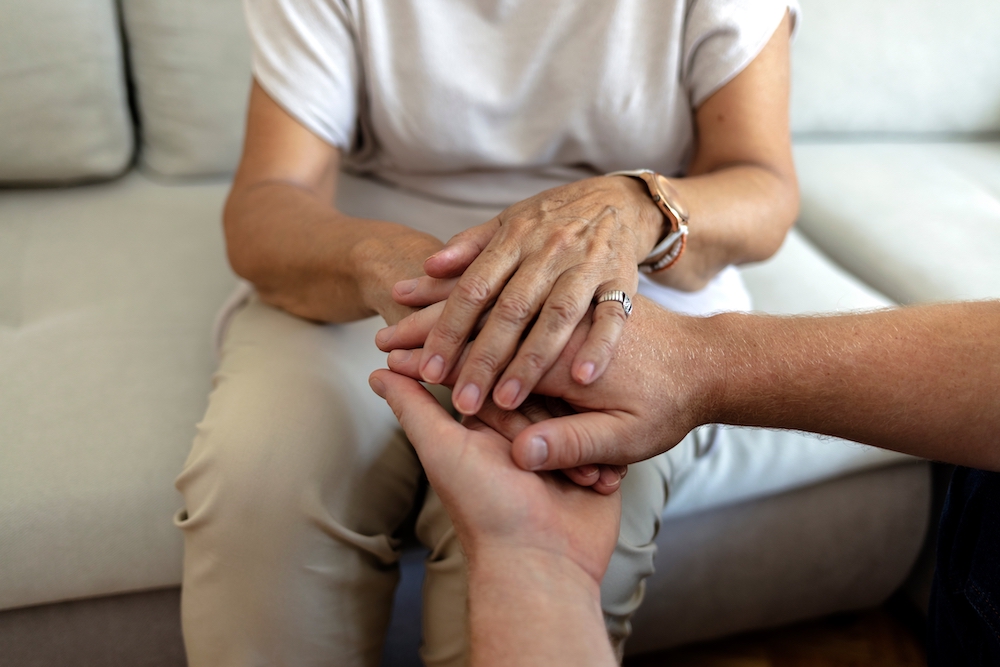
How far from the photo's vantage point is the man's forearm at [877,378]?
645mm

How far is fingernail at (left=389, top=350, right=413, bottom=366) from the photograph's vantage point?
2.27 ft

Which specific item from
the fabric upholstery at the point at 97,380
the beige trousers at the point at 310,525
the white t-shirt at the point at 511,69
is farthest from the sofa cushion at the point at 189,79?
the beige trousers at the point at 310,525

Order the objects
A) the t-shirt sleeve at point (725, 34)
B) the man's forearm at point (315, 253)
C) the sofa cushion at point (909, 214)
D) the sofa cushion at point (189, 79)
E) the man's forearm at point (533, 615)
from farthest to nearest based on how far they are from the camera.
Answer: the sofa cushion at point (189, 79), the sofa cushion at point (909, 214), the t-shirt sleeve at point (725, 34), the man's forearm at point (315, 253), the man's forearm at point (533, 615)

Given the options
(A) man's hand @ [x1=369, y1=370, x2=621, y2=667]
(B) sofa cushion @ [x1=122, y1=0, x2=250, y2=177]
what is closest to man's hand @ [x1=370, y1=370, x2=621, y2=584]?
(A) man's hand @ [x1=369, y1=370, x2=621, y2=667]

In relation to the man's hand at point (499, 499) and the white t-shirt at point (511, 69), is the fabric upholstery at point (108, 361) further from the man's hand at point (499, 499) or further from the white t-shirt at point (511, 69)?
the man's hand at point (499, 499)

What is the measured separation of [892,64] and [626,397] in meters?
1.44

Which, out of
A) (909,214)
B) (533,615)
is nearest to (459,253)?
(533,615)

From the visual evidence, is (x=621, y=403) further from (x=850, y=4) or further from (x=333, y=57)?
(x=850, y=4)

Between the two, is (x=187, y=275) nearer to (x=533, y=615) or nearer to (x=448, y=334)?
(x=448, y=334)

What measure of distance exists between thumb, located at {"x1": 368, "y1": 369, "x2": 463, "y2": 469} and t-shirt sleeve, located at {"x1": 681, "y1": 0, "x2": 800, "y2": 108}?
1.91 ft

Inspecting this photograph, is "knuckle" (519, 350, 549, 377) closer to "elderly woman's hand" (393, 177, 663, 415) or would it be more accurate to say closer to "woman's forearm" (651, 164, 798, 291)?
"elderly woman's hand" (393, 177, 663, 415)

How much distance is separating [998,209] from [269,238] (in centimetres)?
143

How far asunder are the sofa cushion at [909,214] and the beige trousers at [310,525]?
73 cm

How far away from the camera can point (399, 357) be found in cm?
69
